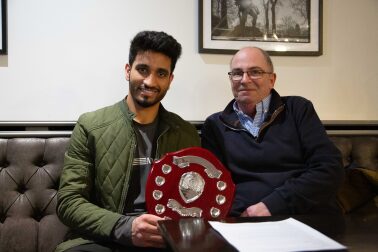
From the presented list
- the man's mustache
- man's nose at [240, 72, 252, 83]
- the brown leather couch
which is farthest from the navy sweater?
the man's mustache

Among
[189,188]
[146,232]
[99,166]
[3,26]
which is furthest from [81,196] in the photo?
[3,26]

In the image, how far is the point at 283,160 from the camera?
4.71 feet

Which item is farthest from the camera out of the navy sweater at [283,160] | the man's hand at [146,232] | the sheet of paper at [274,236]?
the navy sweater at [283,160]

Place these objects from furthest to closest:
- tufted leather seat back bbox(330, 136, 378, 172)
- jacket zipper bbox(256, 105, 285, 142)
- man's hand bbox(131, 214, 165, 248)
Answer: tufted leather seat back bbox(330, 136, 378, 172) < jacket zipper bbox(256, 105, 285, 142) < man's hand bbox(131, 214, 165, 248)

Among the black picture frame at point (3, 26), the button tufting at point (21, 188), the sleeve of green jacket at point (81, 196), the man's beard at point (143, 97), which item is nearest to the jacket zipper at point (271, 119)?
the man's beard at point (143, 97)

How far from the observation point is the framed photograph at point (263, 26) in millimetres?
1891

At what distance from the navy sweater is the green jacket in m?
0.23

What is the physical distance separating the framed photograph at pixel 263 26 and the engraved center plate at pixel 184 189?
968 millimetres

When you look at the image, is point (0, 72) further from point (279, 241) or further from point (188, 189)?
point (279, 241)

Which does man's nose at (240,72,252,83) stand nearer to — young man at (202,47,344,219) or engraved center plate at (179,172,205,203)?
young man at (202,47,344,219)

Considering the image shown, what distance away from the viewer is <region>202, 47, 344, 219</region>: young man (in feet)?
4.34

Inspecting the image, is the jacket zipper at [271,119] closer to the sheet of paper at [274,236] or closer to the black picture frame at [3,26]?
the sheet of paper at [274,236]

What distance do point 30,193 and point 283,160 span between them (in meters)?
1.05

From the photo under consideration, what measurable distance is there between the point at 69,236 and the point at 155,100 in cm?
58
